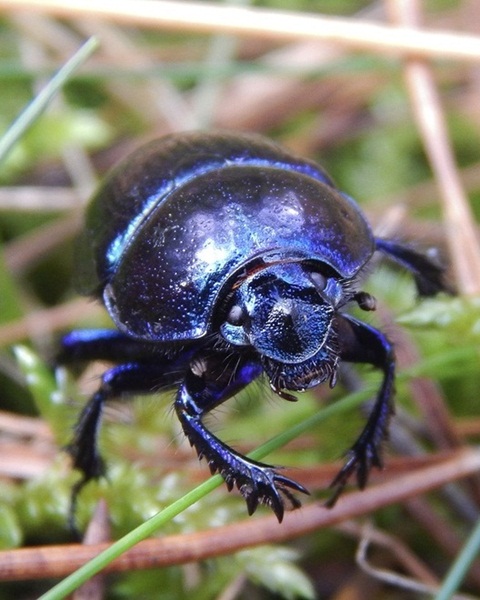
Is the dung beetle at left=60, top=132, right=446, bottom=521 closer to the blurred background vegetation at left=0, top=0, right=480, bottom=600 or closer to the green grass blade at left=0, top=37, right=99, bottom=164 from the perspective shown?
the blurred background vegetation at left=0, top=0, right=480, bottom=600

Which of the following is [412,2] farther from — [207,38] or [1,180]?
[1,180]

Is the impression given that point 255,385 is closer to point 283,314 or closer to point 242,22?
point 283,314

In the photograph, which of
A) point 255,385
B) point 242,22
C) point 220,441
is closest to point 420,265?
point 255,385

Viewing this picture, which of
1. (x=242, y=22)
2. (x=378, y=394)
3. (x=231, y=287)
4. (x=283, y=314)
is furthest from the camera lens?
(x=242, y=22)

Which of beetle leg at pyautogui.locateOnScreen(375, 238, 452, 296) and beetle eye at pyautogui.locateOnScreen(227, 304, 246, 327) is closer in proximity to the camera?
beetle eye at pyautogui.locateOnScreen(227, 304, 246, 327)

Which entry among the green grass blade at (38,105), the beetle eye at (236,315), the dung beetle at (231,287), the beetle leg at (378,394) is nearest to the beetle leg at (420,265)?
the dung beetle at (231,287)

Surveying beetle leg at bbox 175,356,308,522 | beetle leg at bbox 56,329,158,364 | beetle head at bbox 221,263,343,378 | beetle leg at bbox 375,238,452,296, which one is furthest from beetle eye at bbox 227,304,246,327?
beetle leg at bbox 375,238,452,296
